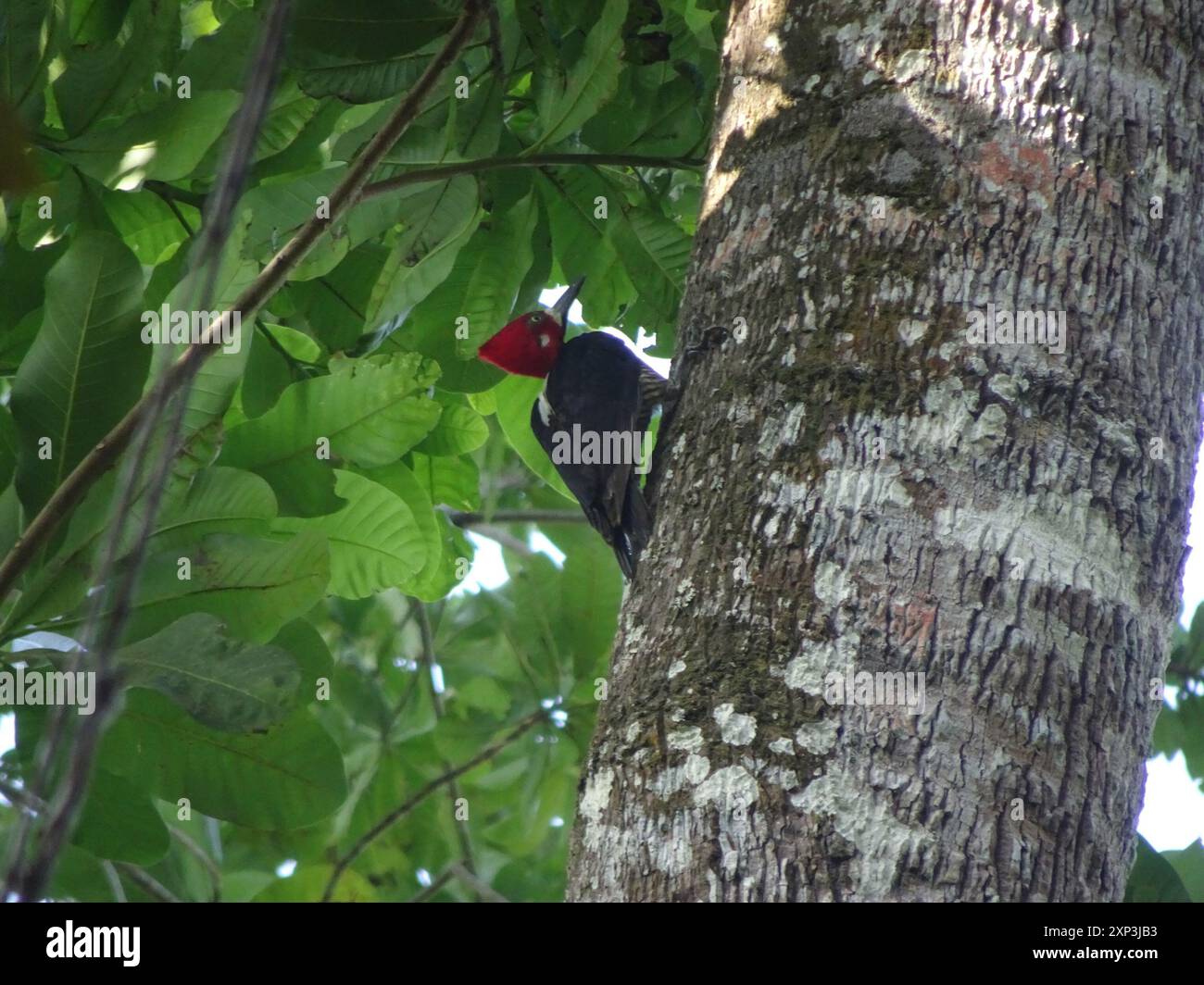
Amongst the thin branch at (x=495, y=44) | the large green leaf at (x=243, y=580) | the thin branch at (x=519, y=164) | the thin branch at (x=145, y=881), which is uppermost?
the thin branch at (x=495, y=44)

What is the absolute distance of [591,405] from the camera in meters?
4.12

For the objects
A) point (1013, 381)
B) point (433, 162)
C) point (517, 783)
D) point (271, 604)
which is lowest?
point (517, 783)

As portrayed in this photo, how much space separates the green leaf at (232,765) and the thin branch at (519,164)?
116 centimetres

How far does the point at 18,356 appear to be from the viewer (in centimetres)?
301

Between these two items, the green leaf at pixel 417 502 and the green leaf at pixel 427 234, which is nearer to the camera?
the green leaf at pixel 427 234

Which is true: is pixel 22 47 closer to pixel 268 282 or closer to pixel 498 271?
pixel 268 282

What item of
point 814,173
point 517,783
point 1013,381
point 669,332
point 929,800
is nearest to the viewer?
point 929,800

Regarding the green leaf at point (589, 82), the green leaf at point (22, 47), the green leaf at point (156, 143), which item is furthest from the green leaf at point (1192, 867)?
the green leaf at point (22, 47)

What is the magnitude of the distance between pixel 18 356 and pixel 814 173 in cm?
196

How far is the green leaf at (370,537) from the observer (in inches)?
120

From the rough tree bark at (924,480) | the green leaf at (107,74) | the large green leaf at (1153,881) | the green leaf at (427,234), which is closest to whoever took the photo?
the rough tree bark at (924,480)

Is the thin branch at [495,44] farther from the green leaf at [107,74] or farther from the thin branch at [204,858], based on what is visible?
the thin branch at [204,858]
